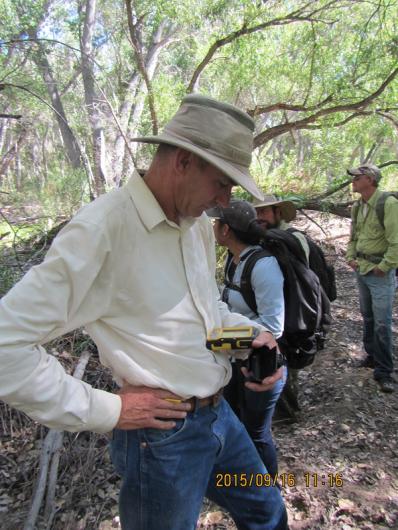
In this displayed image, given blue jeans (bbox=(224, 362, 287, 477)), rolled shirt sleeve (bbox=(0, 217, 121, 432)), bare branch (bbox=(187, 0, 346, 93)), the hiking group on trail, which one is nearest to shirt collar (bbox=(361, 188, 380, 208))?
blue jeans (bbox=(224, 362, 287, 477))

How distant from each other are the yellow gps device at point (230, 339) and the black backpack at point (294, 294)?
1.15 meters

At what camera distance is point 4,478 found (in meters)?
3.13

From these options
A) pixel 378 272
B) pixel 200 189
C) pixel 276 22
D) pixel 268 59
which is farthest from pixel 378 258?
pixel 268 59

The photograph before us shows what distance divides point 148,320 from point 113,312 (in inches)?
4.9

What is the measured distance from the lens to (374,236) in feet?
14.1

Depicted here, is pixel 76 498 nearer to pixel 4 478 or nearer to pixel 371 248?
pixel 4 478

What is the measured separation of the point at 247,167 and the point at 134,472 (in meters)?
1.20

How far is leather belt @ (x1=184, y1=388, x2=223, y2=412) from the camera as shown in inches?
60.1

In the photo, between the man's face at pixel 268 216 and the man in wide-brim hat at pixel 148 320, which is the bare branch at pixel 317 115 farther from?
the man in wide-brim hat at pixel 148 320

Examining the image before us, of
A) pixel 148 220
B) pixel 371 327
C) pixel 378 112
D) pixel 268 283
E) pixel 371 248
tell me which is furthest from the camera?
pixel 378 112

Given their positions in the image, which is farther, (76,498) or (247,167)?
(76,498)

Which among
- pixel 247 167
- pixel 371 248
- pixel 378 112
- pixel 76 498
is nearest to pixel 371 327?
pixel 371 248

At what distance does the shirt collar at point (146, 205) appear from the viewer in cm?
141

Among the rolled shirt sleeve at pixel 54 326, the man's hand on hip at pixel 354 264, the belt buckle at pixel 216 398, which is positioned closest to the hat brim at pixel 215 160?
the rolled shirt sleeve at pixel 54 326
